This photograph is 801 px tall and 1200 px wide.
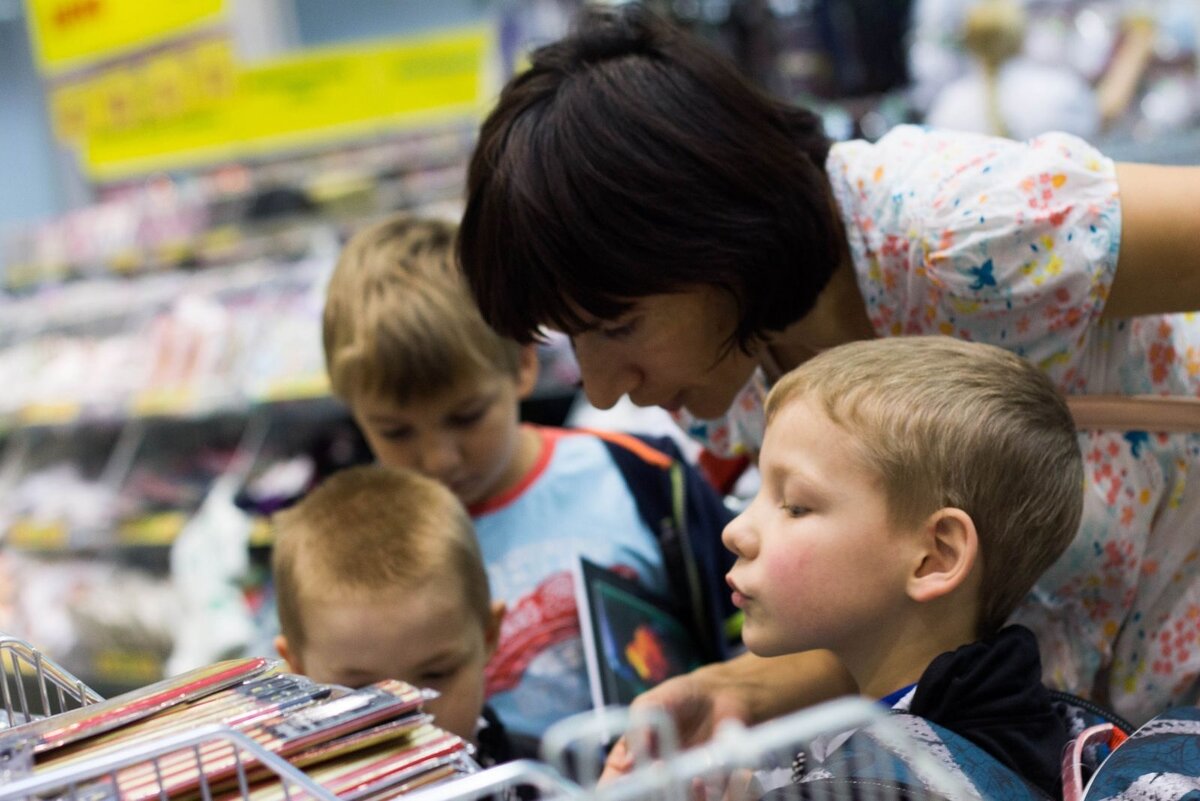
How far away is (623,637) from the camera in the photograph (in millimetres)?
1564

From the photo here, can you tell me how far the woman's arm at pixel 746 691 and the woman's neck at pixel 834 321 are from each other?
0.35m

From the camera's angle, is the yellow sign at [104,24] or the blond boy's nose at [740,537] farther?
the yellow sign at [104,24]

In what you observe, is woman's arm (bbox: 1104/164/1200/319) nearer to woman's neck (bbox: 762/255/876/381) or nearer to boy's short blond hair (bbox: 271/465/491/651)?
woman's neck (bbox: 762/255/876/381)

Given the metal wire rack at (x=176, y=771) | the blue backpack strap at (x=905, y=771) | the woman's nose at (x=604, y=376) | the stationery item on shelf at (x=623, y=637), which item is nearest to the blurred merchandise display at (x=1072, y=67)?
the stationery item on shelf at (x=623, y=637)

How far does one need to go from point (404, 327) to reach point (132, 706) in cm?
91

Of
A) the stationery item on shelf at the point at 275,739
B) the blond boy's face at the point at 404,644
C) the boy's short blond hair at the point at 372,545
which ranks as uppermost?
the stationery item on shelf at the point at 275,739

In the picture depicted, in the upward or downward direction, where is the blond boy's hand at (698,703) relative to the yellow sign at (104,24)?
downward

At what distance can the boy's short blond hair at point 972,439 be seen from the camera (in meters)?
1.01

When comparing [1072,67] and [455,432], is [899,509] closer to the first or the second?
[455,432]

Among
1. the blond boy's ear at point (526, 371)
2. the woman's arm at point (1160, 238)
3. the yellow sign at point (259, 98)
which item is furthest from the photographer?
the yellow sign at point (259, 98)

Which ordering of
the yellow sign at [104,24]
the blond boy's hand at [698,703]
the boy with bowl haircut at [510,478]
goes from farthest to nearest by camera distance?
the yellow sign at [104,24], the boy with bowl haircut at [510,478], the blond boy's hand at [698,703]

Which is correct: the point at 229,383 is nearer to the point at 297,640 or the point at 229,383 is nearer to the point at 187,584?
the point at 187,584

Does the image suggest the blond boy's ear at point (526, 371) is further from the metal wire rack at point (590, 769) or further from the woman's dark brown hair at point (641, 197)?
the metal wire rack at point (590, 769)

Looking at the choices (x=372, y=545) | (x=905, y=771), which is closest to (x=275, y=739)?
(x=905, y=771)
